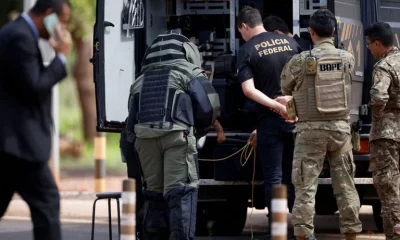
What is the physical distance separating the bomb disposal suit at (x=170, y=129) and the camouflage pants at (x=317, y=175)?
0.76 meters

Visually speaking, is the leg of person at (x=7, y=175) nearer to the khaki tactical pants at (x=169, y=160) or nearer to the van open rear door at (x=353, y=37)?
the khaki tactical pants at (x=169, y=160)

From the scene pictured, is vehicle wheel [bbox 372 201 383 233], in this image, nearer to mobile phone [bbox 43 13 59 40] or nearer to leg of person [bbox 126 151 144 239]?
leg of person [bbox 126 151 144 239]

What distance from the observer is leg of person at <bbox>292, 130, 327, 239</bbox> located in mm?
8727

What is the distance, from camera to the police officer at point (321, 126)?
28.7 ft

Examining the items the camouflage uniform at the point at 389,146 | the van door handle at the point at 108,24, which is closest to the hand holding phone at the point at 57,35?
the camouflage uniform at the point at 389,146

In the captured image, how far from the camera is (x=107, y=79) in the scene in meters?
10.3

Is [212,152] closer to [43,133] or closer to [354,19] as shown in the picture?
[354,19]

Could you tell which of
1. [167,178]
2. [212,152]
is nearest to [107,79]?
[212,152]

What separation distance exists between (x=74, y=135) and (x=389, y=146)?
20503mm

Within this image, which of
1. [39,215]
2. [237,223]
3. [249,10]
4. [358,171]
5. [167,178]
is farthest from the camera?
[237,223]

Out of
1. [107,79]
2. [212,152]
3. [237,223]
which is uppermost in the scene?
[107,79]

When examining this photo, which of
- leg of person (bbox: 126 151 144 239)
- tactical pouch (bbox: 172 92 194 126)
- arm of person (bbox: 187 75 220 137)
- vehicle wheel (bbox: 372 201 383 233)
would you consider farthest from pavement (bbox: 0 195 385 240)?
tactical pouch (bbox: 172 92 194 126)

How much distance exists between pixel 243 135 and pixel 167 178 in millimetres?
1920

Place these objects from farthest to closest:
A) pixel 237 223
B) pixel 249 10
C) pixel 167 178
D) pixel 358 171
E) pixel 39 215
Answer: pixel 237 223 < pixel 358 171 < pixel 249 10 < pixel 167 178 < pixel 39 215
